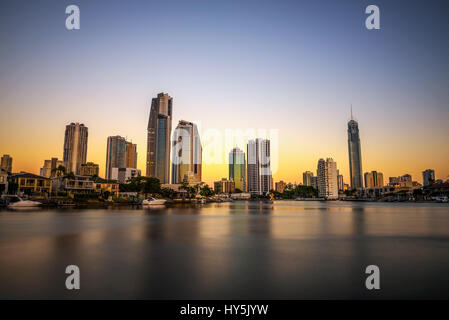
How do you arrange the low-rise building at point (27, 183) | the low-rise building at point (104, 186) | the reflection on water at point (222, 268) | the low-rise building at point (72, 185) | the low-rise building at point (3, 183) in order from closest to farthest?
the reflection on water at point (222, 268) < the low-rise building at point (3, 183) < the low-rise building at point (27, 183) < the low-rise building at point (72, 185) < the low-rise building at point (104, 186)

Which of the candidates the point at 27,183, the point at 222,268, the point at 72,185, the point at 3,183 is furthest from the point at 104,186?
the point at 222,268

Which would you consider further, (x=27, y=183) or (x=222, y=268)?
(x=27, y=183)

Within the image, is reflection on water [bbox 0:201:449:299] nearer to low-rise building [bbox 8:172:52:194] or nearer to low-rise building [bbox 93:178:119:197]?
low-rise building [bbox 8:172:52:194]

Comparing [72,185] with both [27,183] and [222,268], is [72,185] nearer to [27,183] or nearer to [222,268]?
[27,183]

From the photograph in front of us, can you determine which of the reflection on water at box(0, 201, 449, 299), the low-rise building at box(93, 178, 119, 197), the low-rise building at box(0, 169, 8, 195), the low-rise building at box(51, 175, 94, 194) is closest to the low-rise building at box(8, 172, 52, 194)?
the low-rise building at box(0, 169, 8, 195)

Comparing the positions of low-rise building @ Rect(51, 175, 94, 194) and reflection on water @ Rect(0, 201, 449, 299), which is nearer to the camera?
reflection on water @ Rect(0, 201, 449, 299)

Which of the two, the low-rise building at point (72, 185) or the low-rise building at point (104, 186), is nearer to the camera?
the low-rise building at point (72, 185)

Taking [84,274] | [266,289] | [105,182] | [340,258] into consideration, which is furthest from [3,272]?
[105,182]

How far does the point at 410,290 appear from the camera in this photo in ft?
26.7

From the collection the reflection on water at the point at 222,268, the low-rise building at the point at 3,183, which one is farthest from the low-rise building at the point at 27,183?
the reflection on water at the point at 222,268

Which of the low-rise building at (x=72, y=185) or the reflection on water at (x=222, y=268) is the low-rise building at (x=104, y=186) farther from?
the reflection on water at (x=222, y=268)

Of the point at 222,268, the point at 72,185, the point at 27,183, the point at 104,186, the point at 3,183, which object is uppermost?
the point at 27,183

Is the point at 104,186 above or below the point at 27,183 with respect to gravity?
below
